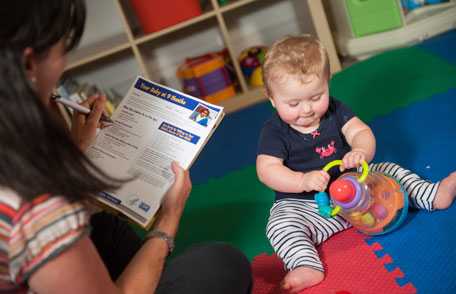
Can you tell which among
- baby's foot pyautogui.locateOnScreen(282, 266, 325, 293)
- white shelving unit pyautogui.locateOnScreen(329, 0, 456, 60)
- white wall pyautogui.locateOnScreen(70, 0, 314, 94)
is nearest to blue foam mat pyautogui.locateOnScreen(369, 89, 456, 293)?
baby's foot pyautogui.locateOnScreen(282, 266, 325, 293)

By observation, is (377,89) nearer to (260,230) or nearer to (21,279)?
(260,230)

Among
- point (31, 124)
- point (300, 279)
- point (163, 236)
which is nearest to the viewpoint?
point (31, 124)

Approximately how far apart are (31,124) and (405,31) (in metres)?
1.72

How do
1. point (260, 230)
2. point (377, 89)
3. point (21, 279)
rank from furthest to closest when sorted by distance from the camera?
point (377, 89)
point (260, 230)
point (21, 279)

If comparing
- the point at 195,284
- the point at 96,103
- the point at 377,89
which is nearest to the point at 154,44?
the point at 377,89

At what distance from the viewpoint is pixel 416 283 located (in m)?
0.86

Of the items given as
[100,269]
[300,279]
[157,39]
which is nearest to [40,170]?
[100,269]

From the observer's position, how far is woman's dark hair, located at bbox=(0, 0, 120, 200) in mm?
502

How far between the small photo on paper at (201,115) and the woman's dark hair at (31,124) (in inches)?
15.3

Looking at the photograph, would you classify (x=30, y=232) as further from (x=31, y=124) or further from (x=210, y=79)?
(x=210, y=79)

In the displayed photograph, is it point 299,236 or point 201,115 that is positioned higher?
point 201,115

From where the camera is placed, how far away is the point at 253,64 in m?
2.12

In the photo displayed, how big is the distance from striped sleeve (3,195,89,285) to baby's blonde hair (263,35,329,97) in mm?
575

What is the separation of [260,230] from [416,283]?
40 centimetres
